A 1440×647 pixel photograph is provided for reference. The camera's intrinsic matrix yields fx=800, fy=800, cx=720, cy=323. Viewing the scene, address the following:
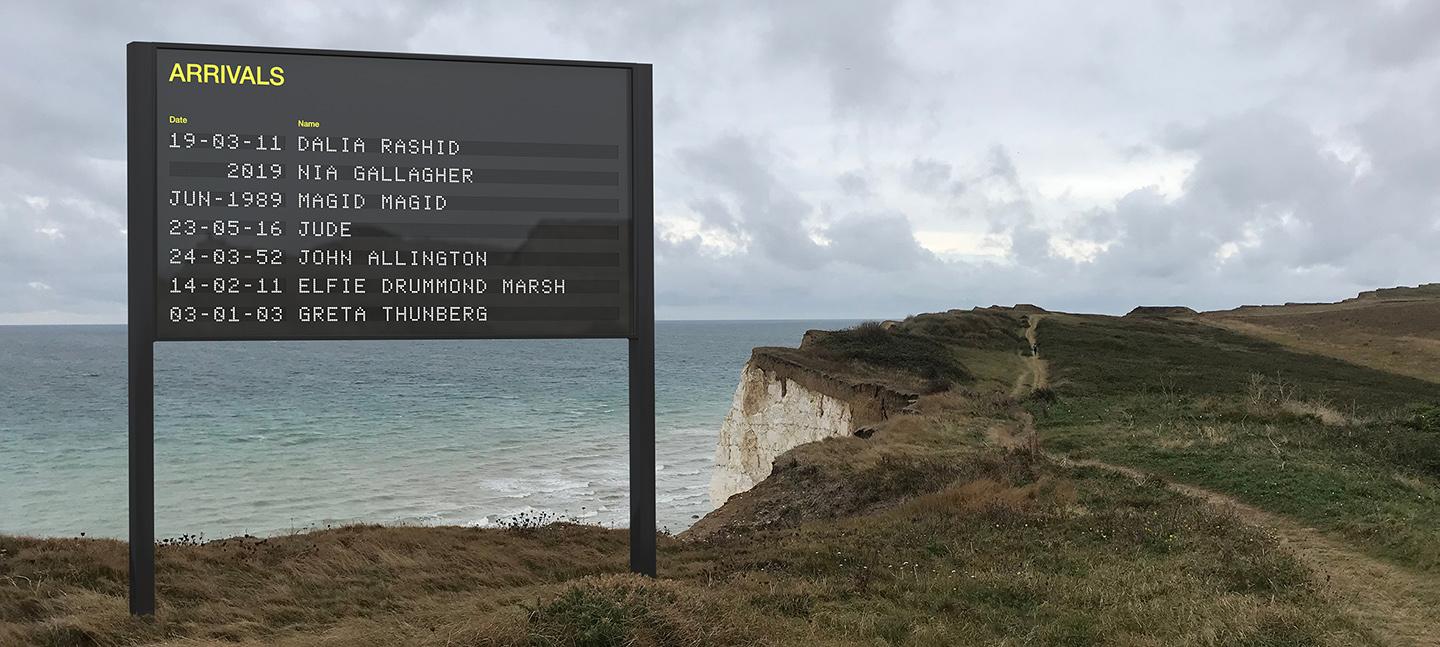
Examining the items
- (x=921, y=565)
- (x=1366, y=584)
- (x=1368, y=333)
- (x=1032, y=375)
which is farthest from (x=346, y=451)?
(x=1368, y=333)

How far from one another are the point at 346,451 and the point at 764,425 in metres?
29.5

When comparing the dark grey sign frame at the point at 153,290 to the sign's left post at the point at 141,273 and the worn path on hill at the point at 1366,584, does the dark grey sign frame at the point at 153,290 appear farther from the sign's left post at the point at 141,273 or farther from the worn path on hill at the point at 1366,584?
the worn path on hill at the point at 1366,584

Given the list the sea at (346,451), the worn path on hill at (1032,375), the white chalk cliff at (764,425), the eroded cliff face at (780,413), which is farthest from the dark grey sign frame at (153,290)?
the worn path on hill at (1032,375)

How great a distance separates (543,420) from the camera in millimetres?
63750

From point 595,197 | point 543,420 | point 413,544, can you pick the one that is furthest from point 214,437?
point 595,197

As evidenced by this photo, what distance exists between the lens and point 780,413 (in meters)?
36.7

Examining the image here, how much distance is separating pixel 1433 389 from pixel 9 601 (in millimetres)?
54144

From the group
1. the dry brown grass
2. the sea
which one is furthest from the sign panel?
the dry brown grass

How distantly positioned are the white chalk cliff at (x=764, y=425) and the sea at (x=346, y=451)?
7.14ft

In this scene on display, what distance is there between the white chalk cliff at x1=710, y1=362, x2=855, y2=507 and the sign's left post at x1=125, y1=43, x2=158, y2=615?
25259 mm

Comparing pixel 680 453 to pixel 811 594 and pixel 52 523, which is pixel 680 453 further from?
pixel 811 594

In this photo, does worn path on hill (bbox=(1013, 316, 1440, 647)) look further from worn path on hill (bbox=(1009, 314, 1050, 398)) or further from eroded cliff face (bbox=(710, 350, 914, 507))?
worn path on hill (bbox=(1009, 314, 1050, 398))

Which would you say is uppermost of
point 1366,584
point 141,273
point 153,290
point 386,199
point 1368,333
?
point 386,199

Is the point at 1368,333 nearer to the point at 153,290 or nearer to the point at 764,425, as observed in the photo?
the point at 764,425
